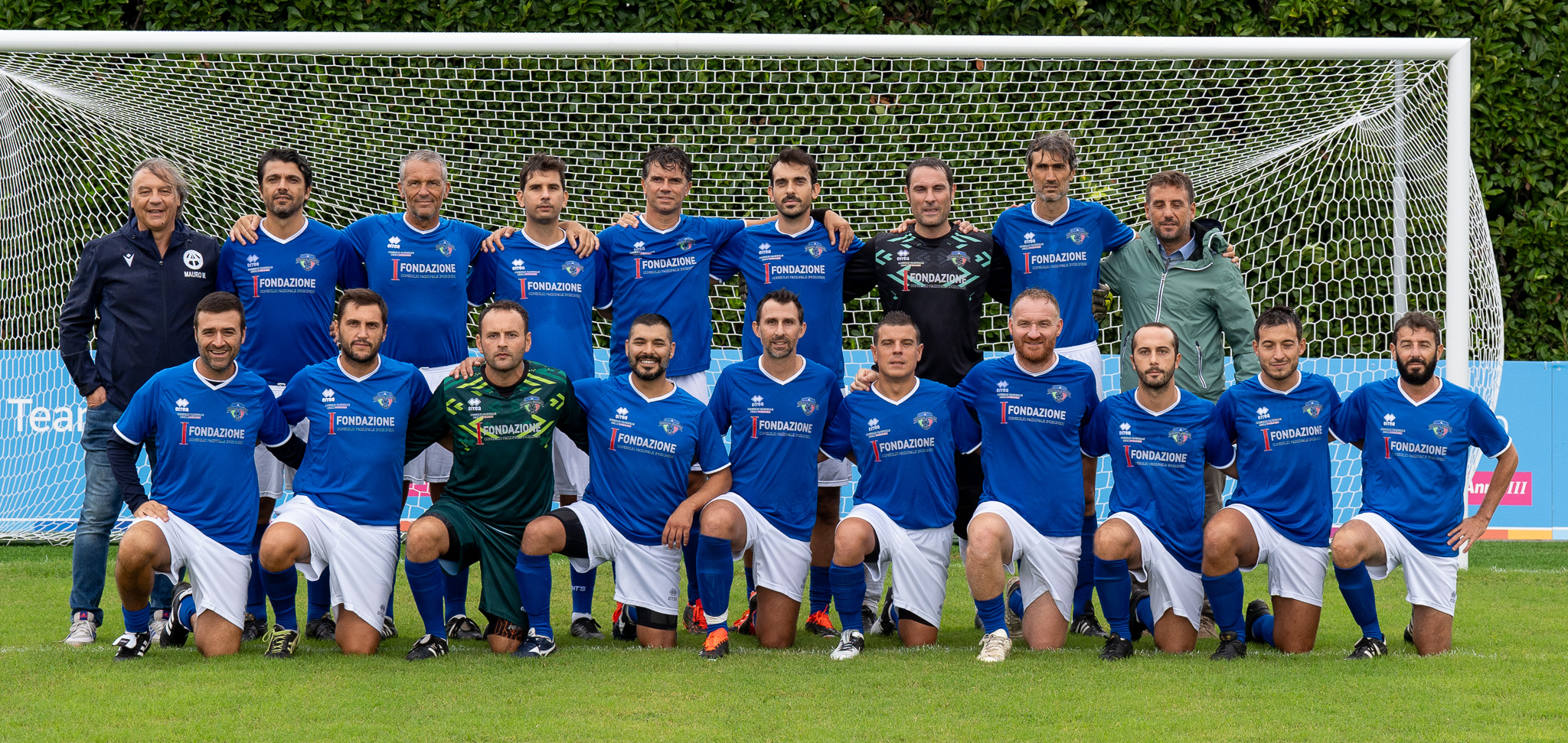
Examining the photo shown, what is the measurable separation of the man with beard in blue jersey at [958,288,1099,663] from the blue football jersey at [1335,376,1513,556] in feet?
3.71

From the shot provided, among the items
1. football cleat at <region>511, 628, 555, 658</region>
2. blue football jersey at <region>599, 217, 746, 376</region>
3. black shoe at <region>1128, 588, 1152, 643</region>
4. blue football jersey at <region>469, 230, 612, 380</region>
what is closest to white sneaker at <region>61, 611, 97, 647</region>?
football cleat at <region>511, 628, 555, 658</region>

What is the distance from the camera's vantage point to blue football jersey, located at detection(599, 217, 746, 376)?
5.75 meters

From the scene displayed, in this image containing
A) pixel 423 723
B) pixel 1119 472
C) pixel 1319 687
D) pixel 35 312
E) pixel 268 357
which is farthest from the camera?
pixel 35 312

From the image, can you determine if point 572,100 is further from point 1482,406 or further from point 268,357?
point 1482,406

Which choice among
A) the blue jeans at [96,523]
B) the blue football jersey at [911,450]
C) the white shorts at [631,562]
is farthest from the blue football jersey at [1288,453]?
the blue jeans at [96,523]

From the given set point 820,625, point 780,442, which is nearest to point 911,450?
point 780,442

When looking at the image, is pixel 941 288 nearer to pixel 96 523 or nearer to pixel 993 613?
pixel 993 613

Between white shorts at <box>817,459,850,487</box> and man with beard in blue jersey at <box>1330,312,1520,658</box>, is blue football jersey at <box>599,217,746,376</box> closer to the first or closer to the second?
white shorts at <box>817,459,850,487</box>

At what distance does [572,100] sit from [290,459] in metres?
3.76

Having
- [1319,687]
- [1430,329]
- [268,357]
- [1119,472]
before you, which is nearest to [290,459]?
[268,357]

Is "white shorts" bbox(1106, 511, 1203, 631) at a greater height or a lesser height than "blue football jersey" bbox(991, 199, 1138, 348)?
lesser

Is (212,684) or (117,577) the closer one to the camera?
(212,684)

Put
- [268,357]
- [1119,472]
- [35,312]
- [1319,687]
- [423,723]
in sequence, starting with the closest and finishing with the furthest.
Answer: [423,723] < [1319,687] < [1119,472] < [268,357] < [35,312]

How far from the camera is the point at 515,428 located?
16.5ft
